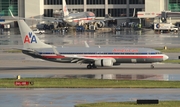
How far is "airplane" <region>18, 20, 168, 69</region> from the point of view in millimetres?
75750

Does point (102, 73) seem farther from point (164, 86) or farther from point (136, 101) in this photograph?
point (136, 101)

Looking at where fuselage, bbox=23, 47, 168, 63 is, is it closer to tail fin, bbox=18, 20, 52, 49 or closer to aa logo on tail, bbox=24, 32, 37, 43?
tail fin, bbox=18, 20, 52, 49

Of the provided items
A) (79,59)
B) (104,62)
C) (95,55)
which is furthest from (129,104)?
(79,59)

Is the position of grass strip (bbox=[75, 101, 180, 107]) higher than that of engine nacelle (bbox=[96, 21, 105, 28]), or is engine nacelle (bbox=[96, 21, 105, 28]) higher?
engine nacelle (bbox=[96, 21, 105, 28])

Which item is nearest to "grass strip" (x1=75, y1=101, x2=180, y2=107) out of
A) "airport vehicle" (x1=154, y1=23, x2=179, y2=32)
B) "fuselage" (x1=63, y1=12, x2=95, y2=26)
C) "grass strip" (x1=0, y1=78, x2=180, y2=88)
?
"grass strip" (x1=0, y1=78, x2=180, y2=88)

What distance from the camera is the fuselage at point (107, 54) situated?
7575 cm

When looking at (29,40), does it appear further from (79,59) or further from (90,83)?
(90,83)

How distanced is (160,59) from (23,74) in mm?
16574

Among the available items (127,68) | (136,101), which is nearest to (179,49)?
(127,68)

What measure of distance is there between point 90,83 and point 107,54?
14975 millimetres

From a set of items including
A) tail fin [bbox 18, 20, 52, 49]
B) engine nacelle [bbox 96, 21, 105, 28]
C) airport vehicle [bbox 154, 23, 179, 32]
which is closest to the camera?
tail fin [bbox 18, 20, 52, 49]

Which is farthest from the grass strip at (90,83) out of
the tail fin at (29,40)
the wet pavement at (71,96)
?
the tail fin at (29,40)

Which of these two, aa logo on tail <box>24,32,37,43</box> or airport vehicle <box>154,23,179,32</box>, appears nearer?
aa logo on tail <box>24,32,37,43</box>

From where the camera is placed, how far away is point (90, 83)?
61.7 metres
